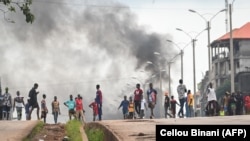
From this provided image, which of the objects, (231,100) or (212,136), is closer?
(212,136)

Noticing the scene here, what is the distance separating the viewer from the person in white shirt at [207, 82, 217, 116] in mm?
27266

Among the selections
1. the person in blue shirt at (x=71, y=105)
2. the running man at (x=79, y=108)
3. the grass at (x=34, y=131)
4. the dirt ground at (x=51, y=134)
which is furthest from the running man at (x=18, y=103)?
the grass at (x=34, y=131)

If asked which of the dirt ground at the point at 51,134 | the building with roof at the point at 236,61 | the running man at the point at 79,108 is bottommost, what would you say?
the dirt ground at the point at 51,134

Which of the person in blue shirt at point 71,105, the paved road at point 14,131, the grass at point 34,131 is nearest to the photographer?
the paved road at point 14,131

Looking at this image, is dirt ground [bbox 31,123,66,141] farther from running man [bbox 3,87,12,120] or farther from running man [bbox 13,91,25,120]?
running man [bbox 13,91,25,120]

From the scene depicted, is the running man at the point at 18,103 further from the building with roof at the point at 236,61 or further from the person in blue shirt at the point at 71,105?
the building with roof at the point at 236,61

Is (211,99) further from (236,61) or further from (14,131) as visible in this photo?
(236,61)

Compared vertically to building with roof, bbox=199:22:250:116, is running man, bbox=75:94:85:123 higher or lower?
lower

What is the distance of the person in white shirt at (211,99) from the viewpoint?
27.3m

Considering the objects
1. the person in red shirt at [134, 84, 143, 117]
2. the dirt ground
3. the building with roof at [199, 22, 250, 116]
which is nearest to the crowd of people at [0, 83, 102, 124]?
the person in red shirt at [134, 84, 143, 117]

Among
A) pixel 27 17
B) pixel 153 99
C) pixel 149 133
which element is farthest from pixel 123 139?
pixel 153 99

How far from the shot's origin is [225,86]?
8350cm

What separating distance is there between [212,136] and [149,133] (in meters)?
6.65

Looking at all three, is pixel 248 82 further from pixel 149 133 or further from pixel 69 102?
pixel 149 133
